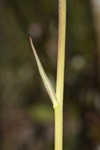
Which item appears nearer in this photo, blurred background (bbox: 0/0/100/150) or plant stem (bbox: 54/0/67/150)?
plant stem (bbox: 54/0/67/150)

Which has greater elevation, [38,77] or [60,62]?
[60,62]

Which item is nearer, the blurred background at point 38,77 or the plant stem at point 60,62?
the plant stem at point 60,62

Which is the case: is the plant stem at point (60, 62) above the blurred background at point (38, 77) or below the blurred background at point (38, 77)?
above

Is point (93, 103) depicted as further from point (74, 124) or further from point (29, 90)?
point (29, 90)

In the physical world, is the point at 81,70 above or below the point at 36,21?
below

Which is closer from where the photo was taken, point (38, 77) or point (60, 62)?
point (60, 62)

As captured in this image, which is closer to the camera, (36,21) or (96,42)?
(96,42)

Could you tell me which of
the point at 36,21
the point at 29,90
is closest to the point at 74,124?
the point at 29,90

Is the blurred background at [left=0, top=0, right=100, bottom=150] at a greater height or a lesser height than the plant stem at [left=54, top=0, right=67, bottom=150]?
lesser
